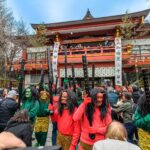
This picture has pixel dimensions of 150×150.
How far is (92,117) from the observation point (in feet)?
15.7

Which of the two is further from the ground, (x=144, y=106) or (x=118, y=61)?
(x=118, y=61)

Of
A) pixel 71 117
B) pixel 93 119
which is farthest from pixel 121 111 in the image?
pixel 93 119

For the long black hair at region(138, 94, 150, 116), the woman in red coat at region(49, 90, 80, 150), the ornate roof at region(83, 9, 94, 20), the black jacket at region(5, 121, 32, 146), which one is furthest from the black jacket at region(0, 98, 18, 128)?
the ornate roof at region(83, 9, 94, 20)

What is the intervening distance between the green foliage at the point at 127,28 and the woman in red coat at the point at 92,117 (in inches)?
803

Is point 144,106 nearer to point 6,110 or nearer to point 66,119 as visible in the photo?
point 66,119

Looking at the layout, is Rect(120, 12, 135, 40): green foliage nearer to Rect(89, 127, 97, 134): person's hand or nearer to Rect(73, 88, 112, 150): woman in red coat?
Rect(73, 88, 112, 150): woman in red coat

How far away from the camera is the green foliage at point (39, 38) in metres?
26.5

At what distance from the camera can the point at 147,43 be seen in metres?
24.9

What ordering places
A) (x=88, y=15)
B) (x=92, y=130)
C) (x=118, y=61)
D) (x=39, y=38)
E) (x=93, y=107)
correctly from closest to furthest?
(x=92, y=130)
(x=93, y=107)
(x=118, y=61)
(x=39, y=38)
(x=88, y=15)

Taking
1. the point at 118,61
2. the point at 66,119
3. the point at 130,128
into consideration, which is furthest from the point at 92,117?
the point at 118,61

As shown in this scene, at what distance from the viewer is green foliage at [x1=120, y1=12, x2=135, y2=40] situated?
24797 mm

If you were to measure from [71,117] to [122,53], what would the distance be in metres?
17.2

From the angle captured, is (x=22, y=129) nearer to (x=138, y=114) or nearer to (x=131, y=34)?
(x=138, y=114)

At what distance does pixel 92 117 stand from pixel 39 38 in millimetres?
22635
